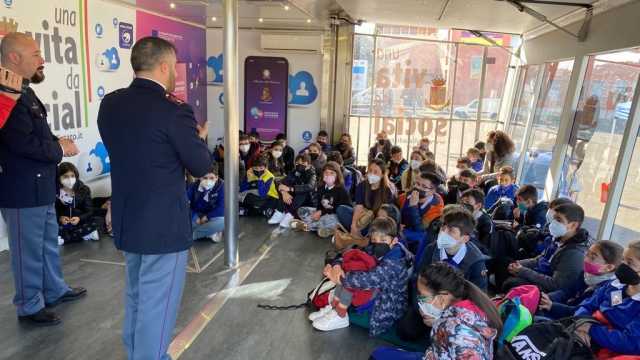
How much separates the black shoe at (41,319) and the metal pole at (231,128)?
166 centimetres

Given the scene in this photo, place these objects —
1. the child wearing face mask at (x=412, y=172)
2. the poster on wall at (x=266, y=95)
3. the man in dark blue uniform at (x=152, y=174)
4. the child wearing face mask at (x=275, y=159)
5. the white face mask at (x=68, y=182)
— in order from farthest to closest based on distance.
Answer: the poster on wall at (x=266, y=95), the child wearing face mask at (x=275, y=159), the child wearing face mask at (x=412, y=172), the white face mask at (x=68, y=182), the man in dark blue uniform at (x=152, y=174)

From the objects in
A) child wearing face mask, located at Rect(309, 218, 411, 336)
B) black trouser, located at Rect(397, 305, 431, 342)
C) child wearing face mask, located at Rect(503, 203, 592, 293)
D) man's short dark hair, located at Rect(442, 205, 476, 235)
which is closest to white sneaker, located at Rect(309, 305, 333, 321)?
child wearing face mask, located at Rect(309, 218, 411, 336)

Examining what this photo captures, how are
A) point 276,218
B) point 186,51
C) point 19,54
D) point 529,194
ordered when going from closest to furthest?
1. point 19,54
2. point 529,194
3. point 276,218
4. point 186,51

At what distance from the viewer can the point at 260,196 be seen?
6520 millimetres

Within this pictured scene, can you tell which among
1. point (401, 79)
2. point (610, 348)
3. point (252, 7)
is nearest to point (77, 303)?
point (610, 348)

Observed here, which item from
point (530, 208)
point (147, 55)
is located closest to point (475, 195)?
point (530, 208)

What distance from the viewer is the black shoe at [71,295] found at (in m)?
3.65

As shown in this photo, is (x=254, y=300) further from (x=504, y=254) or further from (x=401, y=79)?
(x=401, y=79)

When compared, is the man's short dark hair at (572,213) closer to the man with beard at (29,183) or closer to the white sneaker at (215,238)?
the white sneaker at (215,238)

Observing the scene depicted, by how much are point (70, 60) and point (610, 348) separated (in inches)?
236

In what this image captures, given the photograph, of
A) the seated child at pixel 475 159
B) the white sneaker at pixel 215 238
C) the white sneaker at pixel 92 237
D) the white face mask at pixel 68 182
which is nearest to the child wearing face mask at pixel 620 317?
the white sneaker at pixel 215 238

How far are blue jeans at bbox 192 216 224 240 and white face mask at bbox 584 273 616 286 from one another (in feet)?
12.4

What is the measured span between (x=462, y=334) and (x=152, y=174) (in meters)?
1.72

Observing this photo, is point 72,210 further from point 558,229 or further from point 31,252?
point 558,229
